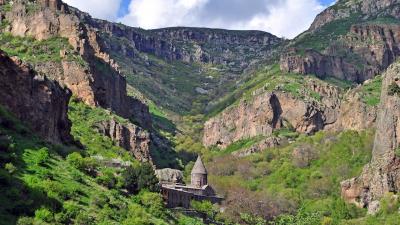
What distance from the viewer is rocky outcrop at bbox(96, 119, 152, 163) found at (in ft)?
424

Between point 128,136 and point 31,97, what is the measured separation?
58.3m

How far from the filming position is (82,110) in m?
128

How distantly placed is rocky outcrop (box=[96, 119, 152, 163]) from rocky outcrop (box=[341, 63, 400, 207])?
41.8 meters

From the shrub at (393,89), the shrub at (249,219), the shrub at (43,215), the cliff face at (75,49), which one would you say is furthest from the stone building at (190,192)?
the shrub at (393,89)

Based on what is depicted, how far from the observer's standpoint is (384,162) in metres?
153

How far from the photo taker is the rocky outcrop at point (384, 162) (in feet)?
489

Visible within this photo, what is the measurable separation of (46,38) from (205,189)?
3874 cm

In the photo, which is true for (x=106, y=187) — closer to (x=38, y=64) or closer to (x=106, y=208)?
(x=106, y=208)

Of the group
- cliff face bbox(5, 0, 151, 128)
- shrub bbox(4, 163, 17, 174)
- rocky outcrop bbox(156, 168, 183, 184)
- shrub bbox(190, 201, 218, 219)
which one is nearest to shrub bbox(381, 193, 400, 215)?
shrub bbox(190, 201, 218, 219)

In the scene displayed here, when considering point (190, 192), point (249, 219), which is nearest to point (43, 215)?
point (249, 219)

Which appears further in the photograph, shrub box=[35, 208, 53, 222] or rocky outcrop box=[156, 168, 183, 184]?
rocky outcrop box=[156, 168, 183, 184]

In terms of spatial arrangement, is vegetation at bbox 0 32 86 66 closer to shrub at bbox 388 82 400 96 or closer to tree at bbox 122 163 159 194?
tree at bbox 122 163 159 194

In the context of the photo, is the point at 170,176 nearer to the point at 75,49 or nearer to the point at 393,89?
the point at 75,49

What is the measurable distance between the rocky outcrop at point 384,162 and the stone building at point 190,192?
29655 millimetres
